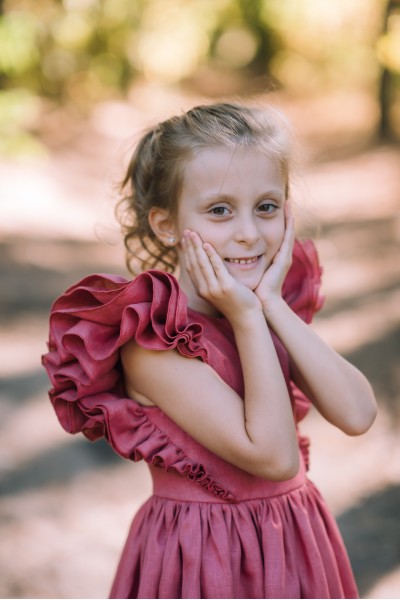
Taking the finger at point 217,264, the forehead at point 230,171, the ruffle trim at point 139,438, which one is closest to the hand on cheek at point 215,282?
the finger at point 217,264

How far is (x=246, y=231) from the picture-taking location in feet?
6.29

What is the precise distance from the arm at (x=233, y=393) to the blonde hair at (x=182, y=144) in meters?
0.26

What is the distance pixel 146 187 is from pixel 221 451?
0.81 meters

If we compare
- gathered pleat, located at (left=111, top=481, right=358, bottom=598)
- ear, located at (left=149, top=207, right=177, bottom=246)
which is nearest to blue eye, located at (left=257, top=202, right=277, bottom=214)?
ear, located at (left=149, top=207, right=177, bottom=246)

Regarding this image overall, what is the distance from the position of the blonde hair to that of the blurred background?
17 centimetres

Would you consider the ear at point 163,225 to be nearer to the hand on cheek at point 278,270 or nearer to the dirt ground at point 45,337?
the hand on cheek at point 278,270

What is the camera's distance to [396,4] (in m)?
8.85

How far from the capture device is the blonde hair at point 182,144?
6.52 feet

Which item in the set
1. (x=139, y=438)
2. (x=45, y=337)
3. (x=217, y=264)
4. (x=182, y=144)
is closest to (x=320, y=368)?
(x=217, y=264)

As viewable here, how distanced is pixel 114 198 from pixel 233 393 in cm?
92

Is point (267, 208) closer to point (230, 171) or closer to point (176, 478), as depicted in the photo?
point (230, 171)

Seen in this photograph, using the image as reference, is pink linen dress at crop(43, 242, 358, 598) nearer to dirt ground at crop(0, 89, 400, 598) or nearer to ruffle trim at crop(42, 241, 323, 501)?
ruffle trim at crop(42, 241, 323, 501)

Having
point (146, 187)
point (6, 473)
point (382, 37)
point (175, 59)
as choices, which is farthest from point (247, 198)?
point (175, 59)

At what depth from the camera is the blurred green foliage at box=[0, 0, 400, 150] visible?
28.3ft
